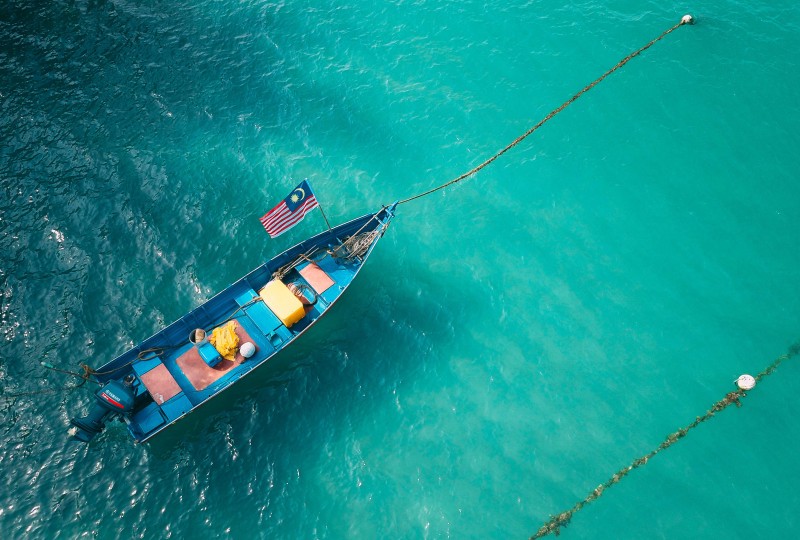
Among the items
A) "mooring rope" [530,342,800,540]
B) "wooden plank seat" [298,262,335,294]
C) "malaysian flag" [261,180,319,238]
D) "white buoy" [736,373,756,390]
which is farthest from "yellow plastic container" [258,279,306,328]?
"white buoy" [736,373,756,390]

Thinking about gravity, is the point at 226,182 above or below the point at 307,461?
above

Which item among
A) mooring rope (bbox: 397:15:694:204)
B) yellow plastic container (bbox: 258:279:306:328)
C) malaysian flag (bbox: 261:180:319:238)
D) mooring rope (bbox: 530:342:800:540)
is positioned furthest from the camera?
mooring rope (bbox: 397:15:694:204)

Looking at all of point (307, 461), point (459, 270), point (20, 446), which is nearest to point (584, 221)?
point (459, 270)

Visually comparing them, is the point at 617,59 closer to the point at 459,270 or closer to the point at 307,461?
the point at 459,270

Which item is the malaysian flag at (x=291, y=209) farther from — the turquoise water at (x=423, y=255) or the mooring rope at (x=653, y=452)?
the mooring rope at (x=653, y=452)

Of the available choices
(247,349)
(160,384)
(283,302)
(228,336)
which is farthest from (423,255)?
(160,384)

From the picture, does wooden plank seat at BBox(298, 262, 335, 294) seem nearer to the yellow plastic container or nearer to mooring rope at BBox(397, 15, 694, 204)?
the yellow plastic container

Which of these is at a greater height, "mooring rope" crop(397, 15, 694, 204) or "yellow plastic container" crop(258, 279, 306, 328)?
"yellow plastic container" crop(258, 279, 306, 328)
